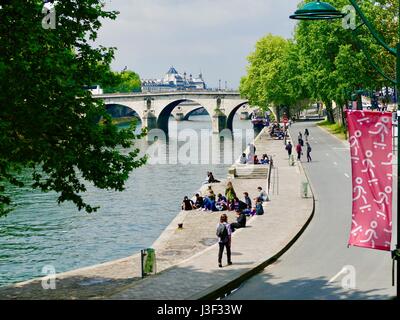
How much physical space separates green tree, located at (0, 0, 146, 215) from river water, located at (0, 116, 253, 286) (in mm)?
10376

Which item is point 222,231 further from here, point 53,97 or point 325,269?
point 53,97

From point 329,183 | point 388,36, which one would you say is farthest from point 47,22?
point 388,36

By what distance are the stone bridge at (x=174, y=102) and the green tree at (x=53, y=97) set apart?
108 meters

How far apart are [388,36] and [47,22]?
45.8 meters

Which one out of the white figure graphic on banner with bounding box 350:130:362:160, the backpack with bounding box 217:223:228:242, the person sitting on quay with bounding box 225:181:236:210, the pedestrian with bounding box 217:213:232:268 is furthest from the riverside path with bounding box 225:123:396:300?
the white figure graphic on banner with bounding box 350:130:362:160

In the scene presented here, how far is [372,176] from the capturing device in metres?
11.4

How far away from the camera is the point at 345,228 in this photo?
85.7 ft

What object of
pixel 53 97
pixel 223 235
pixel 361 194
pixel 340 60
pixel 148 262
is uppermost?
pixel 340 60

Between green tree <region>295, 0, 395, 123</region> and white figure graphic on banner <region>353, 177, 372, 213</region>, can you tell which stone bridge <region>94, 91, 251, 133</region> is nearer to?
green tree <region>295, 0, 395, 123</region>

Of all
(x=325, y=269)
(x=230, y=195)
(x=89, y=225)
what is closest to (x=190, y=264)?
(x=325, y=269)

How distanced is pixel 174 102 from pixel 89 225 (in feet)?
322

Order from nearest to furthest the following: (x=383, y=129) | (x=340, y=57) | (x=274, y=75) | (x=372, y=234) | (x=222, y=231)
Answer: (x=383, y=129) → (x=372, y=234) → (x=222, y=231) → (x=340, y=57) → (x=274, y=75)

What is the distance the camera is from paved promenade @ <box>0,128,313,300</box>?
18031 mm

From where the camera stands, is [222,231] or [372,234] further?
[222,231]
